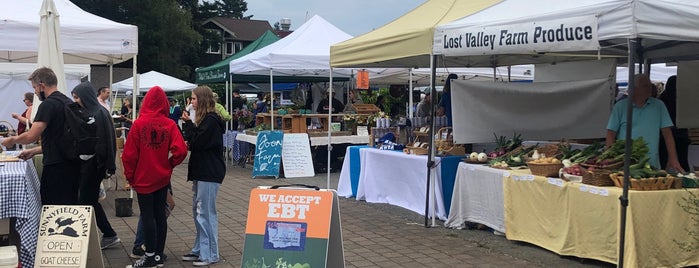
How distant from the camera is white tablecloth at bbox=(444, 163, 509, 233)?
23.2ft

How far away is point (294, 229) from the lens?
4.53m

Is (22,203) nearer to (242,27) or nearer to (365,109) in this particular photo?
(365,109)

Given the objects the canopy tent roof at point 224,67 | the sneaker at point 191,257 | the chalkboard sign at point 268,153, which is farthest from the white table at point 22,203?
the canopy tent roof at point 224,67

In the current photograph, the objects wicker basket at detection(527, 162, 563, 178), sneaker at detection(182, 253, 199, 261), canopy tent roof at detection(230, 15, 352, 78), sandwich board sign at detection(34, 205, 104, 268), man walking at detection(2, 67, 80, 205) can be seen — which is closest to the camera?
sandwich board sign at detection(34, 205, 104, 268)

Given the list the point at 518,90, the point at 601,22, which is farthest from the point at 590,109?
the point at 601,22

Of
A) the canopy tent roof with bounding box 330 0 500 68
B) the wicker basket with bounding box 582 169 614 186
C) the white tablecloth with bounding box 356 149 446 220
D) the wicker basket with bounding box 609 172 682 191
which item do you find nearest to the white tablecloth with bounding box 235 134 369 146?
the white tablecloth with bounding box 356 149 446 220

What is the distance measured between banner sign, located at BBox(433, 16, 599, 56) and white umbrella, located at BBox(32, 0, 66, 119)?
401cm

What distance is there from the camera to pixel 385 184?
9.30m

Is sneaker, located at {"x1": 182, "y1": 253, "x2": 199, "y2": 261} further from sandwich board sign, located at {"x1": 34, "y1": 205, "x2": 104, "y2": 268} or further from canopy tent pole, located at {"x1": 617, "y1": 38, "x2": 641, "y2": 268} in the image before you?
canopy tent pole, located at {"x1": 617, "y1": 38, "x2": 641, "y2": 268}

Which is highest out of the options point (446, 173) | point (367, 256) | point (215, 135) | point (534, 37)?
point (534, 37)

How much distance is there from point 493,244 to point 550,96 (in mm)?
2466

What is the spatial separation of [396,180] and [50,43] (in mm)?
4583

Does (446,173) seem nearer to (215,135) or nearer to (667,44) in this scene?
(667,44)

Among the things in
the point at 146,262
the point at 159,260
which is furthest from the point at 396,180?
the point at 146,262
